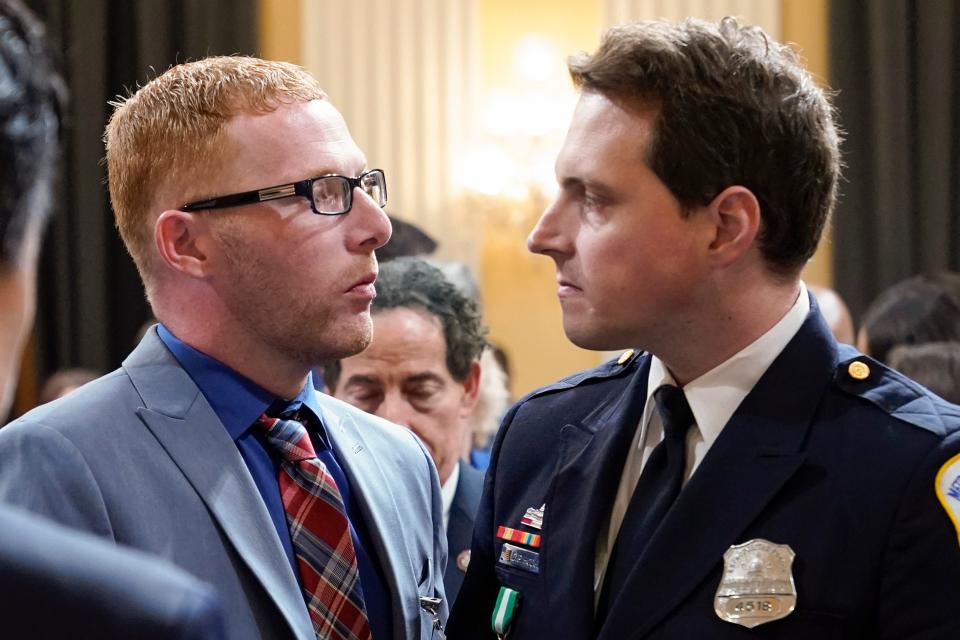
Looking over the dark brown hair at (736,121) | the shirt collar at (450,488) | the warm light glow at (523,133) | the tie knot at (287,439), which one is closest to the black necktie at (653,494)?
the dark brown hair at (736,121)

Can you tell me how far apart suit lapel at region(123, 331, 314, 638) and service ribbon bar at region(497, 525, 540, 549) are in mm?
284

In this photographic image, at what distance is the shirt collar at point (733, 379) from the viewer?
163 centimetres

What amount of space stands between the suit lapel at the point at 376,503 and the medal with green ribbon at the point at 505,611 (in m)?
0.18

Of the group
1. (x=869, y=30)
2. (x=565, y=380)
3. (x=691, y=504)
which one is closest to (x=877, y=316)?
(x=565, y=380)

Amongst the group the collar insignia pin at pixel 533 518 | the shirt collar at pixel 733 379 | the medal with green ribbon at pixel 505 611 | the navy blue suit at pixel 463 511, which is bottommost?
the navy blue suit at pixel 463 511

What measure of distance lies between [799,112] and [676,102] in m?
0.15

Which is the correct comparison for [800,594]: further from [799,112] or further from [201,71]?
[201,71]

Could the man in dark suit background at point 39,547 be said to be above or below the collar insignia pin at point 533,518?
above

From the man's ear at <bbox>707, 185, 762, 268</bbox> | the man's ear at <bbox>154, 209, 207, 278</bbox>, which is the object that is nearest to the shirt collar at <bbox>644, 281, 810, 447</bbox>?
the man's ear at <bbox>707, 185, 762, 268</bbox>

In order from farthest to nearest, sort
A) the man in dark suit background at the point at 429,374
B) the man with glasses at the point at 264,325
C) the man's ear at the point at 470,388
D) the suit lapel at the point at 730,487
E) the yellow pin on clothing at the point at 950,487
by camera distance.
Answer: the man's ear at the point at 470,388
the man in dark suit background at the point at 429,374
the man with glasses at the point at 264,325
the suit lapel at the point at 730,487
the yellow pin on clothing at the point at 950,487

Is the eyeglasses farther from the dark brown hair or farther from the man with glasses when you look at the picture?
the dark brown hair

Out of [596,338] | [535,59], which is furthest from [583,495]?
[535,59]

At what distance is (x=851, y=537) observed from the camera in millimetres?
1463

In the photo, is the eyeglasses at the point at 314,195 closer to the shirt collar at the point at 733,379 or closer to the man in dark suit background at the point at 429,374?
the shirt collar at the point at 733,379
